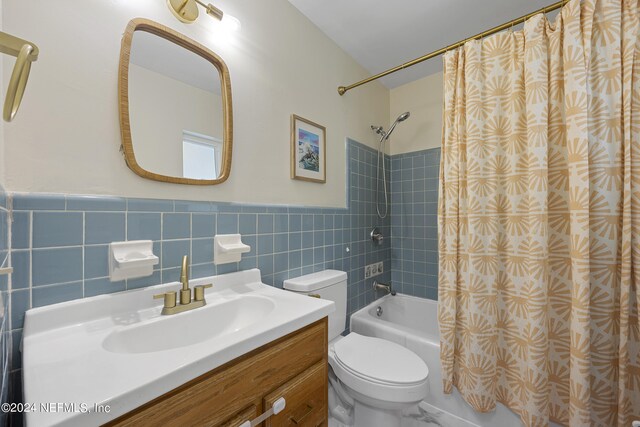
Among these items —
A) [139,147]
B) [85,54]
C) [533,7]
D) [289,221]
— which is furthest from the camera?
[533,7]

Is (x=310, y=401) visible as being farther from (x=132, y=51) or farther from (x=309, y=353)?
(x=132, y=51)

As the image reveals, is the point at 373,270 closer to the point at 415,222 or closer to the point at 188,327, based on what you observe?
the point at 415,222

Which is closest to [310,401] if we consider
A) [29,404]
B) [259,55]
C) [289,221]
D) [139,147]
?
[29,404]

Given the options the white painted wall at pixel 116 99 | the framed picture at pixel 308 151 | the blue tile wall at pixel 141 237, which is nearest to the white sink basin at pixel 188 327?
the blue tile wall at pixel 141 237

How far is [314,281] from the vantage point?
134cm

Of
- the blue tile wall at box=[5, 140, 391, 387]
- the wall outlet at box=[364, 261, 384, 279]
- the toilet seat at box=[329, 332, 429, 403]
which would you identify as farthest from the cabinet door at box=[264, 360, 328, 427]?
the wall outlet at box=[364, 261, 384, 279]

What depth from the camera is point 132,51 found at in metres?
0.85

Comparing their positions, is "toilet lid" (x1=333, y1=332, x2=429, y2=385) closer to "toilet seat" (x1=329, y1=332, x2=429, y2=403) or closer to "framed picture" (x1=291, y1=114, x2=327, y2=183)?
"toilet seat" (x1=329, y1=332, x2=429, y2=403)

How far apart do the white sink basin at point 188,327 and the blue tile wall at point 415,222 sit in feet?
5.56

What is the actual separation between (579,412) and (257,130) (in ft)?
6.13

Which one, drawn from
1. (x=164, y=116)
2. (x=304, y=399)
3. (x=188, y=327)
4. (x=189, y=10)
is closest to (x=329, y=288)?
(x=304, y=399)

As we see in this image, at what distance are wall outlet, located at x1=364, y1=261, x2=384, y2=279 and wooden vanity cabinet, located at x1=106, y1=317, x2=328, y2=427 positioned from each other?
1.18 metres

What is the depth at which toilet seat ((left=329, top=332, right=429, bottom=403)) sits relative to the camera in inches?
42.2

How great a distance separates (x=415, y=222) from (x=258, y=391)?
1958 millimetres
